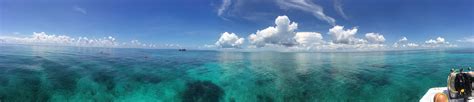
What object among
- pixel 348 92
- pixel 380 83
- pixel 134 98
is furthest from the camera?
pixel 380 83

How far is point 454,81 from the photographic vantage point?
7336mm

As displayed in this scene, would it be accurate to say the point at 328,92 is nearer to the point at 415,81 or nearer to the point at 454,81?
the point at 415,81

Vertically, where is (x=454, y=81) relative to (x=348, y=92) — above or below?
above

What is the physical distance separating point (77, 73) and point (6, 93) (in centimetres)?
727

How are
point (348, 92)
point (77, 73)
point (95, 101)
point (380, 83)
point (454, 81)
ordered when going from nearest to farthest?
point (454, 81), point (95, 101), point (348, 92), point (380, 83), point (77, 73)

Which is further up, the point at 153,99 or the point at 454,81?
the point at 454,81

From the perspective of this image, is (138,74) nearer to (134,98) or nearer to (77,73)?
(77,73)

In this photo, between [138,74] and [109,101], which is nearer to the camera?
[109,101]

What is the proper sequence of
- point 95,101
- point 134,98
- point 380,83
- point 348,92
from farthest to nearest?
1. point 380,83
2. point 348,92
3. point 134,98
4. point 95,101

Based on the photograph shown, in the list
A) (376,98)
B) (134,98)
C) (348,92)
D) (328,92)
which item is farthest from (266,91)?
(134,98)

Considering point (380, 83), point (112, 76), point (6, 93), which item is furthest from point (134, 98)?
point (380, 83)

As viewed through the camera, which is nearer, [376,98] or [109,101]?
[109,101]

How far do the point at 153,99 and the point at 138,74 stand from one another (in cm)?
925

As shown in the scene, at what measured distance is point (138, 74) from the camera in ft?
92.8
